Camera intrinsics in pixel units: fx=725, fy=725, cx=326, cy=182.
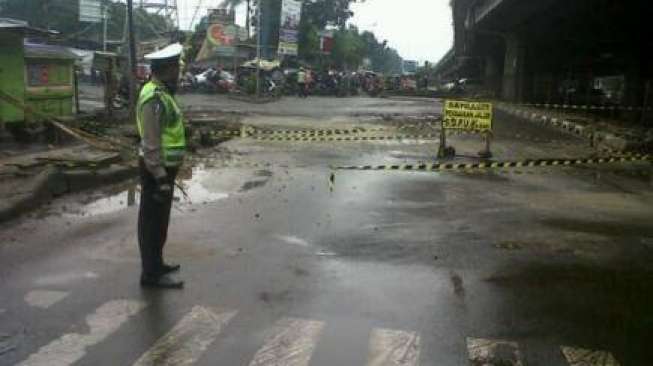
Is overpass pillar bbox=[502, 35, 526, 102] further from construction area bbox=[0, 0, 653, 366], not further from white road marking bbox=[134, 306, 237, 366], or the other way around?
white road marking bbox=[134, 306, 237, 366]

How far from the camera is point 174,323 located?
521cm

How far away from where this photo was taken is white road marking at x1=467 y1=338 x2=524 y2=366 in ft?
15.2

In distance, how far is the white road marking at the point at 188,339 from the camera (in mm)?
4551

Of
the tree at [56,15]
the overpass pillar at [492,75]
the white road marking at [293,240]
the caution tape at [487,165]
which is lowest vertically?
the white road marking at [293,240]

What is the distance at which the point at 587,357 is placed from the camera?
4758 millimetres

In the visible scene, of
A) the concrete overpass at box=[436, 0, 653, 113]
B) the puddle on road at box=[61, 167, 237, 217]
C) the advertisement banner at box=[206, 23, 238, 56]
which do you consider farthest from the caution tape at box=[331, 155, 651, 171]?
the advertisement banner at box=[206, 23, 238, 56]

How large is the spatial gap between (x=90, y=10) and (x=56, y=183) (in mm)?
35704

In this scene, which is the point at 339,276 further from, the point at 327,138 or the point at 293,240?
the point at 327,138

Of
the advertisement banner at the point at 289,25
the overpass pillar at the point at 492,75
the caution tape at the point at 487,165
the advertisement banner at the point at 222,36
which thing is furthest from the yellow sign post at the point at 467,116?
the overpass pillar at the point at 492,75

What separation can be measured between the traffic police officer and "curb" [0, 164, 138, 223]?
300cm

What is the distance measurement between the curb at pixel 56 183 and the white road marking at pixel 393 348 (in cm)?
510

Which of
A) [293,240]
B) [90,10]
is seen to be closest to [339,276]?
[293,240]

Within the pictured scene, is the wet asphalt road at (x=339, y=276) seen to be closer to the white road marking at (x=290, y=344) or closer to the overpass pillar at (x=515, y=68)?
the white road marking at (x=290, y=344)

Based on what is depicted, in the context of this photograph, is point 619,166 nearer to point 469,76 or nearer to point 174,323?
point 174,323
